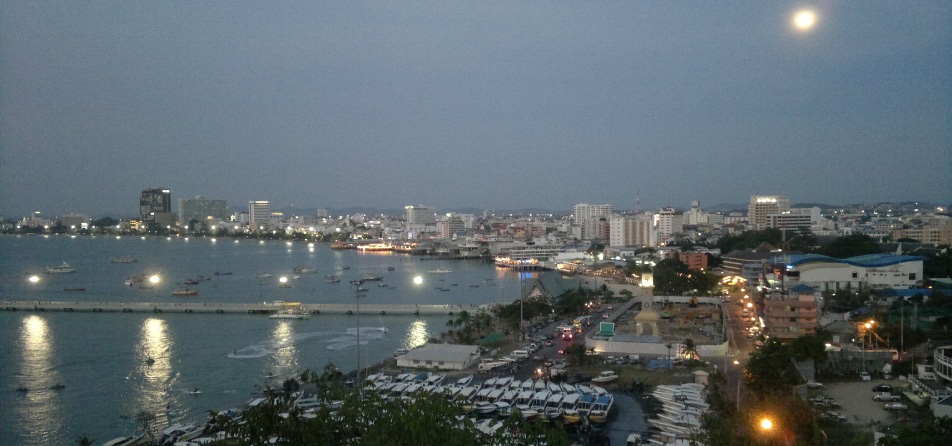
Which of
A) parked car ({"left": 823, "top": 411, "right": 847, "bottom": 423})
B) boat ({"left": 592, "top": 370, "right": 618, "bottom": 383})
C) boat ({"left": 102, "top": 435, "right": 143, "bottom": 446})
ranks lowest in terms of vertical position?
boat ({"left": 102, "top": 435, "right": 143, "bottom": 446})

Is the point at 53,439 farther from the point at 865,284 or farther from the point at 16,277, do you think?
the point at 16,277

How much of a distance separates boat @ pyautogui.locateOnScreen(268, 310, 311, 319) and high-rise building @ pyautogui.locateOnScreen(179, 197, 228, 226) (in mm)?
35040

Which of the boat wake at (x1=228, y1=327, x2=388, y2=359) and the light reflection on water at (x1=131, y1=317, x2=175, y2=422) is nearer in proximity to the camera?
the light reflection on water at (x1=131, y1=317, x2=175, y2=422)

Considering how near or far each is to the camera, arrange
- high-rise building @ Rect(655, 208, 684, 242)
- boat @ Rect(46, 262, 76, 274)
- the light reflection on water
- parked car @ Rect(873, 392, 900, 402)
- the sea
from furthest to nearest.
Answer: high-rise building @ Rect(655, 208, 684, 242) → boat @ Rect(46, 262, 76, 274) → the light reflection on water → the sea → parked car @ Rect(873, 392, 900, 402)

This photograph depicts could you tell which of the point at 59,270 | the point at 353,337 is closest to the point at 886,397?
the point at 353,337

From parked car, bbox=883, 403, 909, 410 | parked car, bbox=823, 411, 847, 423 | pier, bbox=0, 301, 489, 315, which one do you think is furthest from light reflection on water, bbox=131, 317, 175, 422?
parked car, bbox=883, 403, 909, 410

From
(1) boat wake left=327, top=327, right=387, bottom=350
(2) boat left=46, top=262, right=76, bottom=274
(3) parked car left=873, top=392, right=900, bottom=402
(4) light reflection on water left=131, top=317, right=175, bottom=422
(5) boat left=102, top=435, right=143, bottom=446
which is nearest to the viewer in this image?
(5) boat left=102, top=435, right=143, bottom=446

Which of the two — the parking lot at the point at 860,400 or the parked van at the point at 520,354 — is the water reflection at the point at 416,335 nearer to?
the parked van at the point at 520,354

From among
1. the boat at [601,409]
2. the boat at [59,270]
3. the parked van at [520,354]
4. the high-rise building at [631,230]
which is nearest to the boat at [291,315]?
the parked van at [520,354]

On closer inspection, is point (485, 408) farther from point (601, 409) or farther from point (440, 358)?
point (440, 358)

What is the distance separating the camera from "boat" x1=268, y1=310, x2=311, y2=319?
924cm

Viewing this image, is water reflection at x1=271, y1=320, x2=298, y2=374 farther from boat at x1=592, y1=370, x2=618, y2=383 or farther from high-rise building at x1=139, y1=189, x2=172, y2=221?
high-rise building at x1=139, y1=189, x2=172, y2=221

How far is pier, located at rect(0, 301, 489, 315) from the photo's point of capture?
31.7 ft

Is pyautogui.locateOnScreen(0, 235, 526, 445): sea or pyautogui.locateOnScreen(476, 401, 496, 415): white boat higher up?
pyautogui.locateOnScreen(476, 401, 496, 415): white boat
